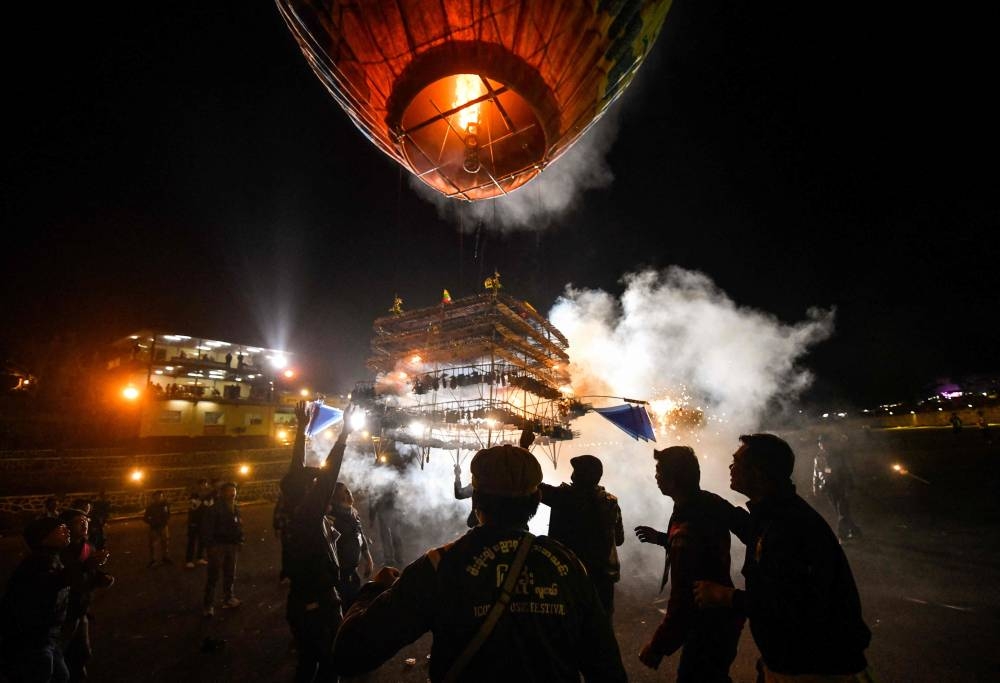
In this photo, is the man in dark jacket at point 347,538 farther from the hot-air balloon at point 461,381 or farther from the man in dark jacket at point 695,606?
the hot-air balloon at point 461,381

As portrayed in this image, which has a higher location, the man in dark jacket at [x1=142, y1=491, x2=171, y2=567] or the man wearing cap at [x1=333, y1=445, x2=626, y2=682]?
the man wearing cap at [x1=333, y1=445, x2=626, y2=682]

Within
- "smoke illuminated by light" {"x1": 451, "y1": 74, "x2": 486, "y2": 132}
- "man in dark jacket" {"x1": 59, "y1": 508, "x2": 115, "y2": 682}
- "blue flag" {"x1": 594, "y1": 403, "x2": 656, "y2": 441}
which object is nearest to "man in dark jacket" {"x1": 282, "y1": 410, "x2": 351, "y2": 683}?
"man in dark jacket" {"x1": 59, "y1": 508, "x2": 115, "y2": 682}

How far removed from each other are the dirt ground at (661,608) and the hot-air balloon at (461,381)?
583cm

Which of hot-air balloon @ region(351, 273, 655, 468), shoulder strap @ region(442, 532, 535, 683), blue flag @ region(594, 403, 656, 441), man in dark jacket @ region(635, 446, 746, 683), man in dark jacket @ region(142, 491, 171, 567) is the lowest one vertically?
man in dark jacket @ region(142, 491, 171, 567)

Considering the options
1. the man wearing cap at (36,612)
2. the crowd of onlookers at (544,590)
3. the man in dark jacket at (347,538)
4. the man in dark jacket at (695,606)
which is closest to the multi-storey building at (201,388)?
the man in dark jacket at (347,538)

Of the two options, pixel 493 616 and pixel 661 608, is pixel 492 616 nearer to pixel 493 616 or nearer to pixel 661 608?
pixel 493 616

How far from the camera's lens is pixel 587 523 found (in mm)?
3838

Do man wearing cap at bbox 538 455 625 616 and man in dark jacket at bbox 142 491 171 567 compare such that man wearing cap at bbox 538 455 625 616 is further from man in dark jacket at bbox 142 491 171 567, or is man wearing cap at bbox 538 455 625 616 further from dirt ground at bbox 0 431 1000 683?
man in dark jacket at bbox 142 491 171 567

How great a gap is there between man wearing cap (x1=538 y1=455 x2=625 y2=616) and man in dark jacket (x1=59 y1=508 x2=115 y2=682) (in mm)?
3945

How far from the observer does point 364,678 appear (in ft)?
14.9

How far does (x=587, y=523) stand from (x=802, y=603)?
2.09m

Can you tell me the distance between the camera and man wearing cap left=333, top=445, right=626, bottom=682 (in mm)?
1411

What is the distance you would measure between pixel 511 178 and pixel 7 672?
19.9 feet

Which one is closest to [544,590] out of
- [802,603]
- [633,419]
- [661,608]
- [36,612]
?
[802,603]
